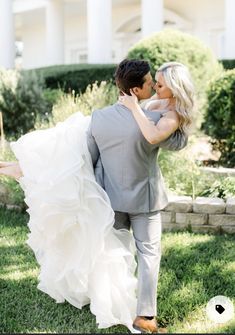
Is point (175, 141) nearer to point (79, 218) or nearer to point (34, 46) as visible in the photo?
point (79, 218)

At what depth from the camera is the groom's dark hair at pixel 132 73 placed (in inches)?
119

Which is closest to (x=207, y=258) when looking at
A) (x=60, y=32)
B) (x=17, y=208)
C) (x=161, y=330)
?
(x=161, y=330)

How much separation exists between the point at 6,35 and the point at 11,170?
47.6ft

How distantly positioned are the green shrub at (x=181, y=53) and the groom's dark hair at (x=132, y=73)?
21.8ft

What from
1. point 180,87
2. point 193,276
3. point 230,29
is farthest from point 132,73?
point 230,29

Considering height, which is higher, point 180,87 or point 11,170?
point 180,87

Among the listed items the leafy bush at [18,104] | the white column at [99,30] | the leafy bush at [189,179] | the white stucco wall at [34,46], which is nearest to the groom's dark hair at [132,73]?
the leafy bush at [189,179]

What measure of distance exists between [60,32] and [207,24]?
15.8ft

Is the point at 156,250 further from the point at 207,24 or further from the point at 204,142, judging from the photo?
the point at 207,24

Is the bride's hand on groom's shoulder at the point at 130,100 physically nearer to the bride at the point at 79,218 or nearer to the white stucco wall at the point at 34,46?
the bride at the point at 79,218

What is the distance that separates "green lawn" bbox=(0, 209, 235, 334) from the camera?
3.44 meters

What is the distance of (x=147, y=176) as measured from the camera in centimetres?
320

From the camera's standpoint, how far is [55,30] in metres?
18.5

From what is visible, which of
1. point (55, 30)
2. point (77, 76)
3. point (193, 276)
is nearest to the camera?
point (193, 276)
